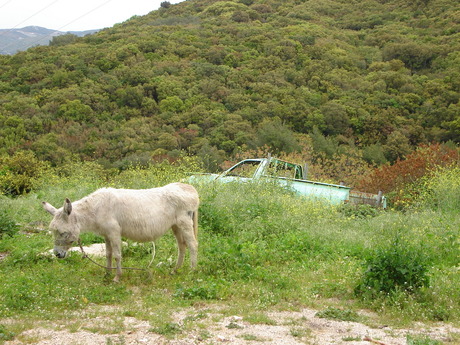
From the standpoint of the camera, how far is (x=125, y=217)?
6926 mm

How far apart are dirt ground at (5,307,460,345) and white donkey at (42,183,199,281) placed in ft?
5.48

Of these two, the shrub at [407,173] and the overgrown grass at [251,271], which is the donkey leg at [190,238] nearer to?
the overgrown grass at [251,271]

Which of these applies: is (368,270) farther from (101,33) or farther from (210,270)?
(101,33)

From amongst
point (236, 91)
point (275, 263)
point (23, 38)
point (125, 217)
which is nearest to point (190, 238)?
point (125, 217)

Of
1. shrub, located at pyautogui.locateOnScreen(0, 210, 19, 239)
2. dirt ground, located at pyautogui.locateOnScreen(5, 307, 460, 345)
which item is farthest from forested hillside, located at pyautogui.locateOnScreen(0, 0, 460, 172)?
dirt ground, located at pyautogui.locateOnScreen(5, 307, 460, 345)

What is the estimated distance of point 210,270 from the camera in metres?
7.12

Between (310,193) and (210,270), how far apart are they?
7.89 m

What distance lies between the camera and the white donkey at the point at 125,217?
652 centimetres

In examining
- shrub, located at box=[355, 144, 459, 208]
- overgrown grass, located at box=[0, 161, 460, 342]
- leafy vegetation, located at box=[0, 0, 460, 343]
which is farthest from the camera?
shrub, located at box=[355, 144, 459, 208]

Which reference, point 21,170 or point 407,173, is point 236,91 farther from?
point 407,173

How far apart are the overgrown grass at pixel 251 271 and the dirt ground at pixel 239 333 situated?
0.67 ft

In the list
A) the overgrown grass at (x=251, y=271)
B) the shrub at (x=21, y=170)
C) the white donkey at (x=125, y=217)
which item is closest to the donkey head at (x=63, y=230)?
the white donkey at (x=125, y=217)

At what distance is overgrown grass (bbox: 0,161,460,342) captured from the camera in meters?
5.70

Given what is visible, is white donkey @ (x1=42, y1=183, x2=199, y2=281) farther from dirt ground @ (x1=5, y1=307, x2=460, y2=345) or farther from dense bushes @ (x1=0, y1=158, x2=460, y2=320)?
dirt ground @ (x1=5, y1=307, x2=460, y2=345)
